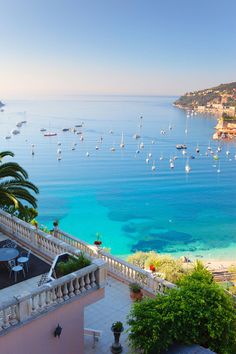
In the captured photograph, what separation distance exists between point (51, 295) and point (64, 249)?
225 cm

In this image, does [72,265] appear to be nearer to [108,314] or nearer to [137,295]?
[108,314]

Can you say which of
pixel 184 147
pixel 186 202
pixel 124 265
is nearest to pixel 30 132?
pixel 184 147

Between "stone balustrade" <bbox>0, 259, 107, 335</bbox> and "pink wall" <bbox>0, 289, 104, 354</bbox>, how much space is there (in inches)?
6.8

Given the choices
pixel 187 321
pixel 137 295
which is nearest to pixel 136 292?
pixel 137 295

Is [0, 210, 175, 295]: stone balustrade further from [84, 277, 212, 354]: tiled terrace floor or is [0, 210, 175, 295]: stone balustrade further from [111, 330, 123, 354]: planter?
[111, 330, 123, 354]: planter

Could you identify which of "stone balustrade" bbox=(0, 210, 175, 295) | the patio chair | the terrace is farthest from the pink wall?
the patio chair

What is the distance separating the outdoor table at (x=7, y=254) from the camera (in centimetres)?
952

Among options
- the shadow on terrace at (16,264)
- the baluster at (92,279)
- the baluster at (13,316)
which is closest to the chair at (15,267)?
the shadow on terrace at (16,264)

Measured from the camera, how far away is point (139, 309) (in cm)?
740

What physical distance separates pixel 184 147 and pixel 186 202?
38.9 metres

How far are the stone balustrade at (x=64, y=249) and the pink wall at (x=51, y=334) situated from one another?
167 centimetres

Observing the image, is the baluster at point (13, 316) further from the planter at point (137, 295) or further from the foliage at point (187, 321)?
the planter at point (137, 295)

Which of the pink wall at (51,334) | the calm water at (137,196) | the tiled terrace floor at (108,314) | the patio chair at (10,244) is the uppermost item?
the patio chair at (10,244)

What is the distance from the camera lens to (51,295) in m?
7.29
